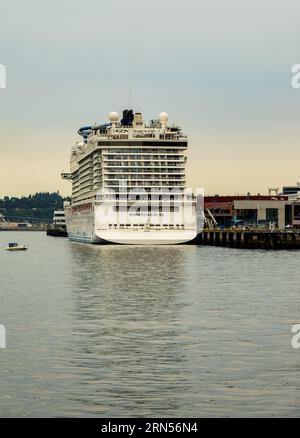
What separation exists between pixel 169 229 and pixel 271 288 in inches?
2653

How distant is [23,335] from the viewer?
39.5 meters

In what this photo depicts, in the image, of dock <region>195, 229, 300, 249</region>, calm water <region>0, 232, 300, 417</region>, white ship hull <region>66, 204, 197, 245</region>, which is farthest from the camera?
dock <region>195, 229, 300, 249</region>

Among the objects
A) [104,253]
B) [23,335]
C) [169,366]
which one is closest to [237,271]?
[104,253]

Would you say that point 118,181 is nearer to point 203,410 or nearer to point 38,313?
point 38,313

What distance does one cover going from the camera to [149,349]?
118 feet

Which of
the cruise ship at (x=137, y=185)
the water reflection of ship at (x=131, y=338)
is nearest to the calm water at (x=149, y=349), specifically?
the water reflection of ship at (x=131, y=338)

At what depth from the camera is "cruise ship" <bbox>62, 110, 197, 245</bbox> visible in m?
129

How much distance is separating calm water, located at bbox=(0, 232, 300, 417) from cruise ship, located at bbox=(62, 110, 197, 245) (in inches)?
2438

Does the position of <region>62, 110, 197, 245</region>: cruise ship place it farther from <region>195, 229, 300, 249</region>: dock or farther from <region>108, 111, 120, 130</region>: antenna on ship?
<region>195, 229, 300, 249</region>: dock

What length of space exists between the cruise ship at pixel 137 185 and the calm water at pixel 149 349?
61933 millimetres

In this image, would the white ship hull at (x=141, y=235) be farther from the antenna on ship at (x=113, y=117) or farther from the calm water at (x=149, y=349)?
the calm water at (x=149, y=349)

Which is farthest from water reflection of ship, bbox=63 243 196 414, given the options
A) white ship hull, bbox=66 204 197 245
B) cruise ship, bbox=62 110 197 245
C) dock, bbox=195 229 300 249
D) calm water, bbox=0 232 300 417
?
dock, bbox=195 229 300 249

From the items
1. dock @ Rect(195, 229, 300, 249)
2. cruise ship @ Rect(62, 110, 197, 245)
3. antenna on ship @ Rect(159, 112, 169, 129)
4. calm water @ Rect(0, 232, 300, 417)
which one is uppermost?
antenna on ship @ Rect(159, 112, 169, 129)

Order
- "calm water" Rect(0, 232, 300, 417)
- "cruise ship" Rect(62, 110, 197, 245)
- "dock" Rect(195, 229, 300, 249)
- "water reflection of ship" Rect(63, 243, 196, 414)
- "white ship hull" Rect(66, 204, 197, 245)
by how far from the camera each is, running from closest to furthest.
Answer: "calm water" Rect(0, 232, 300, 417) → "water reflection of ship" Rect(63, 243, 196, 414) → "white ship hull" Rect(66, 204, 197, 245) → "cruise ship" Rect(62, 110, 197, 245) → "dock" Rect(195, 229, 300, 249)
